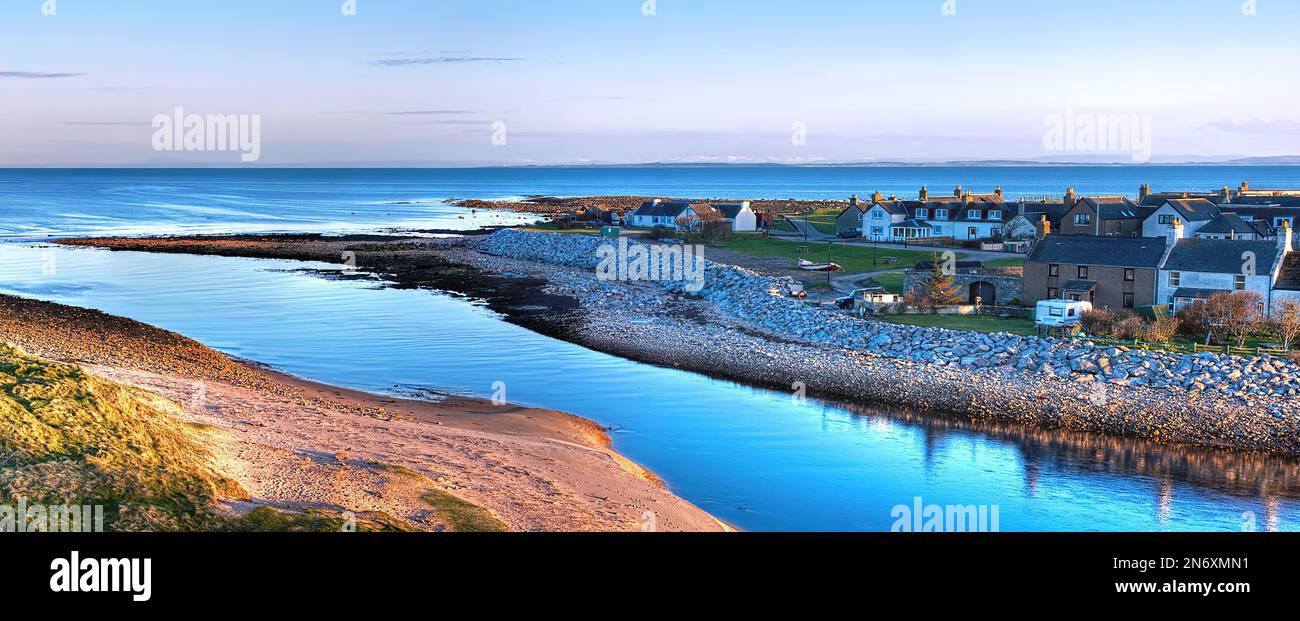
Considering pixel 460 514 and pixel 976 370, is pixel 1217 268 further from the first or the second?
pixel 460 514

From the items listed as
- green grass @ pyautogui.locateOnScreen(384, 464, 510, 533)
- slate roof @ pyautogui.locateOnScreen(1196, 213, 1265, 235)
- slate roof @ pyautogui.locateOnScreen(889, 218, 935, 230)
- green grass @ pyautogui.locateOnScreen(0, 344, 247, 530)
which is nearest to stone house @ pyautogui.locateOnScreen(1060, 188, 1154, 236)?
slate roof @ pyautogui.locateOnScreen(1196, 213, 1265, 235)

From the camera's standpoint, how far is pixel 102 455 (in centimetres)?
1833

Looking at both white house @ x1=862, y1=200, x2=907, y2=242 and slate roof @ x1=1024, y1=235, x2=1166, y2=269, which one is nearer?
slate roof @ x1=1024, y1=235, x2=1166, y2=269

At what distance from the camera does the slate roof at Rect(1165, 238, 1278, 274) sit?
43906 millimetres

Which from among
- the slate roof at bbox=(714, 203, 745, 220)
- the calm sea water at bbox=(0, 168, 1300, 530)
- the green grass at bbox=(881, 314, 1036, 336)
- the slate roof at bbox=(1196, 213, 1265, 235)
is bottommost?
the calm sea water at bbox=(0, 168, 1300, 530)

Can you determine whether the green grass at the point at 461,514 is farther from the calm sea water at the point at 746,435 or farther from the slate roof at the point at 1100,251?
the slate roof at the point at 1100,251

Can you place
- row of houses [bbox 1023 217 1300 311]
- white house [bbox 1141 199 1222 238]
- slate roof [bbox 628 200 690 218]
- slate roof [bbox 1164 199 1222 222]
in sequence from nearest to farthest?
row of houses [bbox 1023 217 1300 311]
white house [bbox 1141 199 1222 238]
slate roof [bbox 1164 199 1222 222]
slate roof [bbox 628 200 690 218]

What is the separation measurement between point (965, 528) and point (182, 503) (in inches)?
622

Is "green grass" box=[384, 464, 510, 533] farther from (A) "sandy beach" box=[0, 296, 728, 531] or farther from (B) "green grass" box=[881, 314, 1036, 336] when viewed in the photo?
(B) "green grass" box=[881, 314, 1036, 336]

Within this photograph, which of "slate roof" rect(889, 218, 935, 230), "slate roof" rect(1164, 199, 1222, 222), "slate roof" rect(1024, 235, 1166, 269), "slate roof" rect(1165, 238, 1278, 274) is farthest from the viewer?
"slate roof" rect(889, 218, 935, 230)

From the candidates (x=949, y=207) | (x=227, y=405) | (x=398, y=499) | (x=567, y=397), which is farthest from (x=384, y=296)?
(x=949, y=207)

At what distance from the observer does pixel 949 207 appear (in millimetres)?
88375

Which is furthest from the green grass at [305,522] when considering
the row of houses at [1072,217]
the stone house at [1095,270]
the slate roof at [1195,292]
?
the row of houses at [1072,217]

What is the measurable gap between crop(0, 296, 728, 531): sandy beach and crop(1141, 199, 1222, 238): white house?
55391 mm
